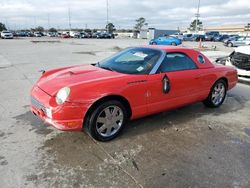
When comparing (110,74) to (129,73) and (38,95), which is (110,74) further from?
(38,95)

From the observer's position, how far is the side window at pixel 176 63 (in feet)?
13.4

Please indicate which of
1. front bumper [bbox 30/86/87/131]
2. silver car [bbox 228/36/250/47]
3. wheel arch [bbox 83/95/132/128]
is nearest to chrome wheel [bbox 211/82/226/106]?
wheel arch [bbox 83/95/132/128]

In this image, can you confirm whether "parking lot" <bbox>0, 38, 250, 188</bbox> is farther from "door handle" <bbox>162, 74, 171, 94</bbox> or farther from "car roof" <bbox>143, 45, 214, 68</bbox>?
"car roof" <bbox>143, 45, 214, 68</bbox>

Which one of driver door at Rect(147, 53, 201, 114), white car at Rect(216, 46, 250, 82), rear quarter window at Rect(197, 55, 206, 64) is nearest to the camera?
driver door at Rect(147, 53, 201, 114)

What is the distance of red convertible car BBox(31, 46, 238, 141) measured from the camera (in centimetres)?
323

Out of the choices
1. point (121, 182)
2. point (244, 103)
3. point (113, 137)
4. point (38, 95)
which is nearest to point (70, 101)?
point (38, 95)

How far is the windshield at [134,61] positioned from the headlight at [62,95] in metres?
1.05

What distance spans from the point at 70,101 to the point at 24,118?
1.83 meters

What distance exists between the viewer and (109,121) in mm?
3594

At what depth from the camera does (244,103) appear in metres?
5.70

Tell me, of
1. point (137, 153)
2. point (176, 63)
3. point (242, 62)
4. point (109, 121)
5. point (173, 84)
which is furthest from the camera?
point (242, 62)

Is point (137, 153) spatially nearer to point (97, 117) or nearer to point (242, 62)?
point (97, 117)

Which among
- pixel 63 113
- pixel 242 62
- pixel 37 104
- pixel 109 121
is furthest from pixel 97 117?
pixel 242 62

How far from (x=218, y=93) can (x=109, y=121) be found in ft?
9.38
